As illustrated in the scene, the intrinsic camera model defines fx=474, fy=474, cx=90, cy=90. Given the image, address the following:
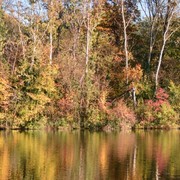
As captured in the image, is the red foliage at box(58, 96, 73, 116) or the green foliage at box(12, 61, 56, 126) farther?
the red foliage at box(58, 96, 73, 116)

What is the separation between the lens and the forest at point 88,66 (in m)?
45.5

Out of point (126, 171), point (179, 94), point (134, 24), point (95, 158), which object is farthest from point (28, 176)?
point (134, 24)

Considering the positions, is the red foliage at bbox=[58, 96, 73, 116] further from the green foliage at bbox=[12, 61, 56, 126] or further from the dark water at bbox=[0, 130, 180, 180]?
the dark water at bbox=[0, 130, 180, 180]

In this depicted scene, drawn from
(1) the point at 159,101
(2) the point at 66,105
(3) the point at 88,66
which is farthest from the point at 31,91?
(1) the point at 159,101

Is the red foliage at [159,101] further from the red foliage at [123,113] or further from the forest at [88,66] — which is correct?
the red foliage at [123,113]

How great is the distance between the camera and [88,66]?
50562mm

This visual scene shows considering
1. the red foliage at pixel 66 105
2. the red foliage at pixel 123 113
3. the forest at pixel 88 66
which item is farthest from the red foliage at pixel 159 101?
the red foliage at pixel 66 105

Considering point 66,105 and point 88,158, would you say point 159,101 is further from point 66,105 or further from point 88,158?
point 88,158

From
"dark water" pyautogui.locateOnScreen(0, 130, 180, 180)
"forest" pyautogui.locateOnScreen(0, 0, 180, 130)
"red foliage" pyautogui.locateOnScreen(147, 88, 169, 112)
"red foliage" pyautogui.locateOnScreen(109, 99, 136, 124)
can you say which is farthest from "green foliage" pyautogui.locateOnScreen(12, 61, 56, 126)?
"red foliage" pyautogui.locateOnScreen(147, 88, 169, 112)

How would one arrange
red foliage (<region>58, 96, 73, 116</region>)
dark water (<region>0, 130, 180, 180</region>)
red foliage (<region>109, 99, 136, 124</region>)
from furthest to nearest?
red foliage (<region>58, 96, 73, 116</region>)
red foliage (<region>109, 99, 136, 124</region>)
dark water (<region>0, 130, 180, 180</region>)

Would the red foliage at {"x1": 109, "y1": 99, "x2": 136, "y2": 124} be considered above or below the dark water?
above

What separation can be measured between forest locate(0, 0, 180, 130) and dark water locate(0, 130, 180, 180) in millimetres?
7739

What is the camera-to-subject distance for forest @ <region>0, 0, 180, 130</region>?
45469 mm

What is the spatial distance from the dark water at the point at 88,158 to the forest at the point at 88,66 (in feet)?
25.4
